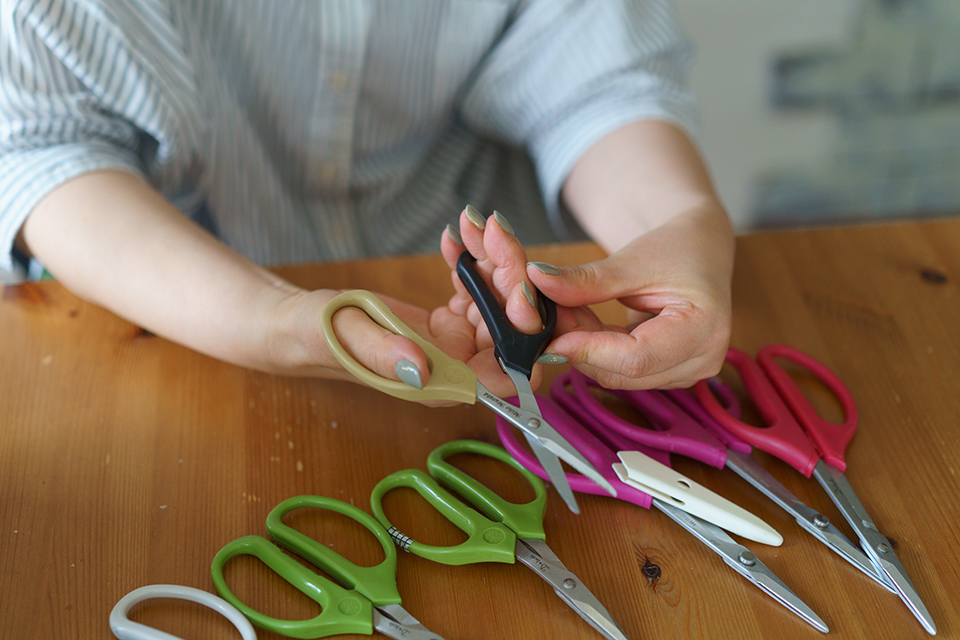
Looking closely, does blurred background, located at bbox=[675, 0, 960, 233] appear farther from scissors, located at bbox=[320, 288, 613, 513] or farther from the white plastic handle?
the white plastic handle

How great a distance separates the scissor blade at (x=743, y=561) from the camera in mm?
385

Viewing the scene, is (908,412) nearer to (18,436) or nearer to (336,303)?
(336,303)

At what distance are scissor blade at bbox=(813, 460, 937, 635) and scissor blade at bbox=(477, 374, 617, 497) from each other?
0.47 ft

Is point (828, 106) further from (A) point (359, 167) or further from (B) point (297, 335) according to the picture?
(B) point (297, 335)

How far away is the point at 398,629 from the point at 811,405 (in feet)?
1.06

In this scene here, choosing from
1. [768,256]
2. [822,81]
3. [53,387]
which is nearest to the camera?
[53,387]

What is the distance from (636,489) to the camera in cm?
43

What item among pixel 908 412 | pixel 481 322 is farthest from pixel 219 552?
pixel 908 412

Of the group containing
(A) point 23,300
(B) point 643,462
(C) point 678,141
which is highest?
(C) point 678,141

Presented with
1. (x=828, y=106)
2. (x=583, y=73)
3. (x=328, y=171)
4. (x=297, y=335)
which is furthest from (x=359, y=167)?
(x=828, y=106)

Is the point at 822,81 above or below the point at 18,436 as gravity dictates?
above

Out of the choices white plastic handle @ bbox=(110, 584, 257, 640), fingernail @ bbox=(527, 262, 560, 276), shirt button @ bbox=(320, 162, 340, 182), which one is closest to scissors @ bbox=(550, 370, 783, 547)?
fingernail @ bbox=(527, 262, 560, 276)

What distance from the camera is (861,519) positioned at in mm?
427

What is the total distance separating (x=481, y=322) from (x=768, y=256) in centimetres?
31
